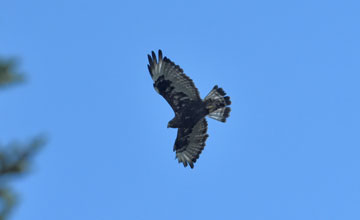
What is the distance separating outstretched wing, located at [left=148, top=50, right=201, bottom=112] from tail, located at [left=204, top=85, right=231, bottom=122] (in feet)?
1.47

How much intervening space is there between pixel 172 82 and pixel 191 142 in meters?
2.67

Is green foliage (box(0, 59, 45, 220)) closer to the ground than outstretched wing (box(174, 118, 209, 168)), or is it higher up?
closer to the ground

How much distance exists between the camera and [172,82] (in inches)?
651

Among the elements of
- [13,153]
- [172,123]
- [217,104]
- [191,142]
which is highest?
[217,104]

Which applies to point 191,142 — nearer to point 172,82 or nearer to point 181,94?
point 181,94

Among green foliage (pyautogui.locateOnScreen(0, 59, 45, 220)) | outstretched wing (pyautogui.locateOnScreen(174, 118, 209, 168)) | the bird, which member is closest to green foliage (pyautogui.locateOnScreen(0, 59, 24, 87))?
green foliage (pyautogui.locateOnScreen(0, 59, 45, 220))

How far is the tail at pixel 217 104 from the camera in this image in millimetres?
16625

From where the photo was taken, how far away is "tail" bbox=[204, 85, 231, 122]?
54.5 ft

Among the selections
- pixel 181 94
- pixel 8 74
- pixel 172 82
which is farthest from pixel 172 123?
pixel 8 74

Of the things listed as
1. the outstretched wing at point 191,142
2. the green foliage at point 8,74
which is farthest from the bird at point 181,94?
the green foliage at point 8,74

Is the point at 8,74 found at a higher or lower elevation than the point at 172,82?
lower

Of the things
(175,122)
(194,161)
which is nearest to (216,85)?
(175,122)

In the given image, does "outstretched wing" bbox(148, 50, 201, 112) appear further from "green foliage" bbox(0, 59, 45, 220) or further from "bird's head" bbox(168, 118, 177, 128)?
"green foliage" bbox(0, 59, 45, 220)

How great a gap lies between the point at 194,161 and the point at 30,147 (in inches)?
597
